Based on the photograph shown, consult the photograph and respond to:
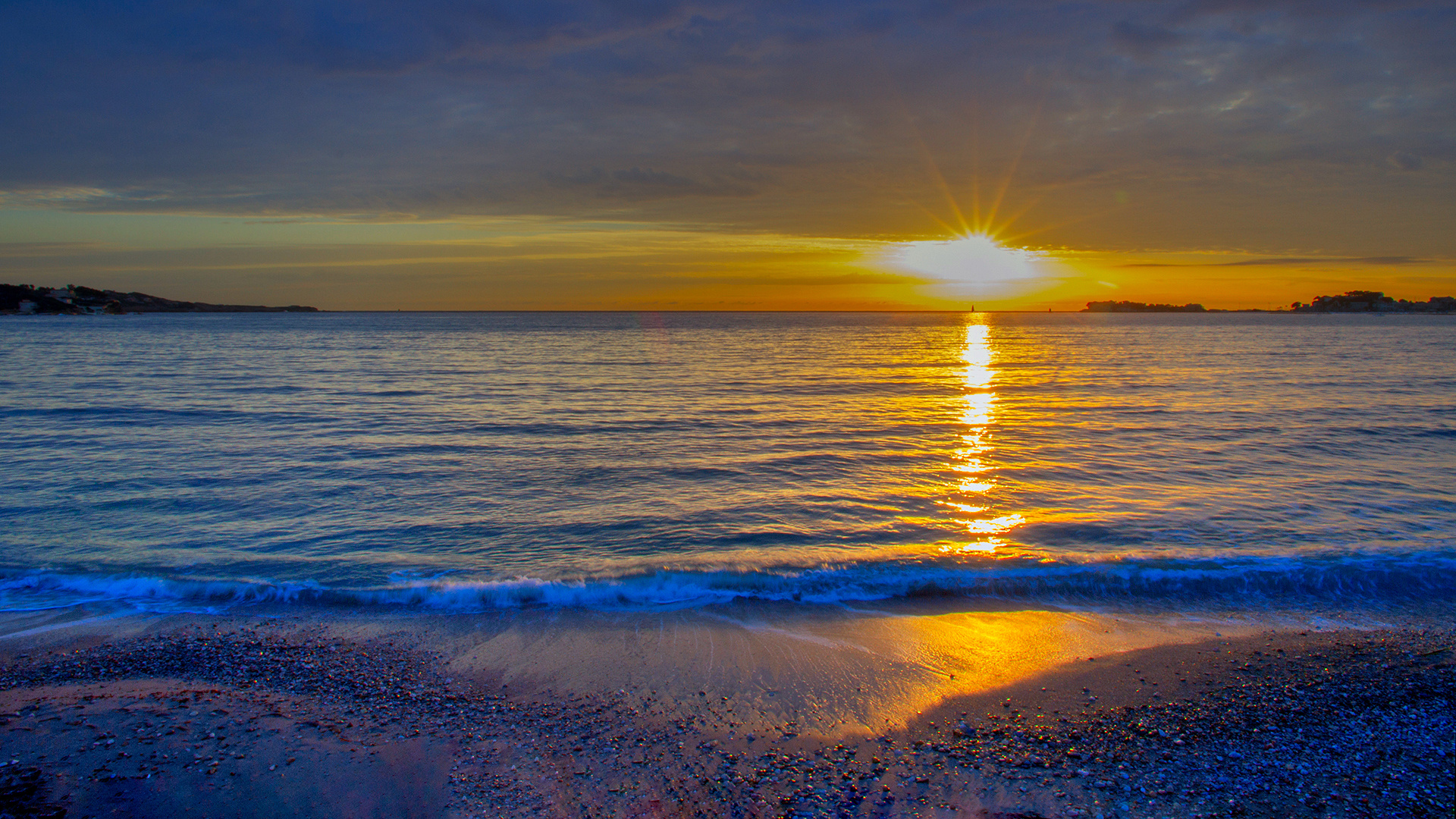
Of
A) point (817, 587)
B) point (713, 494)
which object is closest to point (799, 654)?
point (817, 587)

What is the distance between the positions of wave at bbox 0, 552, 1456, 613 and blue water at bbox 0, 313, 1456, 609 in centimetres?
5

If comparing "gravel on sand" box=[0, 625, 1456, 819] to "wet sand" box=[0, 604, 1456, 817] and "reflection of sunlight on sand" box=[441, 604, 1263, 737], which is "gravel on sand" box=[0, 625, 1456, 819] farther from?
"reflection of sunlight on sand" box=[441, 604, 1263, 737]

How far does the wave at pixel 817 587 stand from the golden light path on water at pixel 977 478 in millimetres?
1433

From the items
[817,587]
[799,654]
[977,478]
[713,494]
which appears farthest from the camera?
[977,478]

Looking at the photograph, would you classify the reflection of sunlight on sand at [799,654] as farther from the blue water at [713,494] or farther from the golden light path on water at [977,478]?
the golden light path on water at [977,478]

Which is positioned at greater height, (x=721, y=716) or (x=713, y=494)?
(x=713, y=494)

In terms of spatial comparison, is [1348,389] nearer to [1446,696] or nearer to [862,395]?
[862,395]

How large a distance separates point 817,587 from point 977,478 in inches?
301

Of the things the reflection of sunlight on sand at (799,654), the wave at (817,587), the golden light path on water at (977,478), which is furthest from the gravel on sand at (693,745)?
the golden light path on water at (977,478)

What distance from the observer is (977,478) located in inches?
617

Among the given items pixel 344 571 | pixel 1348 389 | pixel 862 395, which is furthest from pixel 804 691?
pixel 1348 389

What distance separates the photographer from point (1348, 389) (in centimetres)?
3053

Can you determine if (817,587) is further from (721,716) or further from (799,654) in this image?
(721,716)

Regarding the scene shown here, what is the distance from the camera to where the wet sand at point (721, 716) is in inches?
194
